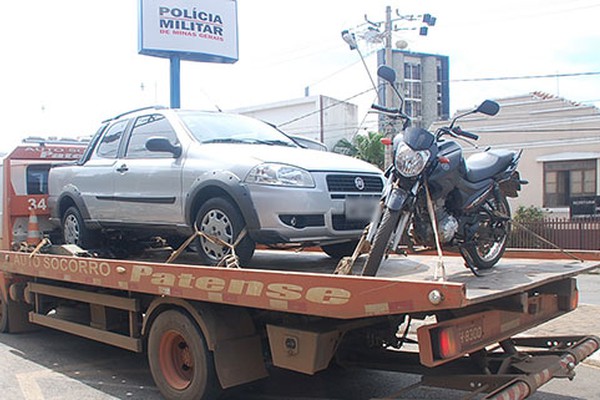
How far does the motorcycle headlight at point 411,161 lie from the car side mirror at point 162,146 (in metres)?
2.34

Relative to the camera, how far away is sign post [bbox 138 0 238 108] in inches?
870

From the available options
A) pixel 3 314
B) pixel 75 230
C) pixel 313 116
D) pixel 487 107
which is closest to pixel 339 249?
pixel 487 107

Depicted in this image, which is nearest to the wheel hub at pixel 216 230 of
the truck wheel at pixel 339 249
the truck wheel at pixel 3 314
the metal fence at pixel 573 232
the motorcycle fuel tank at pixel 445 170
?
the truck wheel at pixel 339 249

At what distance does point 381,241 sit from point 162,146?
7.93 feet

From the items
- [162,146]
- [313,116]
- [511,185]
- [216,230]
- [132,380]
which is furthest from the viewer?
[313,116]

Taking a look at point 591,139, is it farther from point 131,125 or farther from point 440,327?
point 440,327

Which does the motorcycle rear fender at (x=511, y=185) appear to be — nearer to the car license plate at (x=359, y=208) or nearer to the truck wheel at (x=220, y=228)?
the car license plate at (x=359, y=208)

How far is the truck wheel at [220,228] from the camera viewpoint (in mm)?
5488

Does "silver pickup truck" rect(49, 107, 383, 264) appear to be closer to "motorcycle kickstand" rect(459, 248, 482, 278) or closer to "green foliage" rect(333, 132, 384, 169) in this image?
"motorcycle kickstand" rect(459, 248, 482, 278)

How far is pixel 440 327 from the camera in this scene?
4000 mm

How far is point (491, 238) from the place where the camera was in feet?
17.8

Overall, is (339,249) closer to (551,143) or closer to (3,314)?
(3,314)

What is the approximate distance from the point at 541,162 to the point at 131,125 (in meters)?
20.8

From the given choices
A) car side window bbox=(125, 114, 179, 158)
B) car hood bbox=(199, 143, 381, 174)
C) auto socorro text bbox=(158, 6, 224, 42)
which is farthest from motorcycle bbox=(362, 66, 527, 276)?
auto socorro text bbox=(158, 6, 224, 42)
